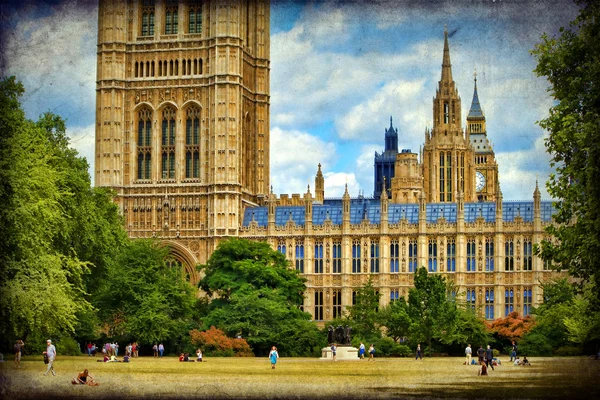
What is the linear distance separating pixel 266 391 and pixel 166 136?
5987 centimetres

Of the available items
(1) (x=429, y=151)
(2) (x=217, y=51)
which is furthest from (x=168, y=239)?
(1) (x=429, y=151)

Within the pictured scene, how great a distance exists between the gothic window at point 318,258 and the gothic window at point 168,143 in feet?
38.1

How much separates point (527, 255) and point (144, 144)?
1099 inches

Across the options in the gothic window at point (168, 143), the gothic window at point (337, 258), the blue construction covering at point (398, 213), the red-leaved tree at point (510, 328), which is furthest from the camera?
the gothic window at point (168, 143)

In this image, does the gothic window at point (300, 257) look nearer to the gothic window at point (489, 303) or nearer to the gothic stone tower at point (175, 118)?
the gothic stone tower at point (175, 118)

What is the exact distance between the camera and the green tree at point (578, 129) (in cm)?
3962

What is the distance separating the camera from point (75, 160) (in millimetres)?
66250

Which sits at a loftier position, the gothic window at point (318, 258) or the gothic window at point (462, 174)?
the gothic window at point (462, 174)

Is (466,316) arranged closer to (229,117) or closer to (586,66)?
(229,117)

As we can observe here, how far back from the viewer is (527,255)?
87.1 meters

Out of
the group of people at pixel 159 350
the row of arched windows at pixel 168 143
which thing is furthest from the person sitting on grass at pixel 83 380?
the row of arched windows at pixel 168 143

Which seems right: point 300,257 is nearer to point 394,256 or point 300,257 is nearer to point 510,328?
point 394,256

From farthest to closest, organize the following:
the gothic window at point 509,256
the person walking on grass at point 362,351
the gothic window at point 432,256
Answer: the gothic window at point 432,256
the gothic window at point 509,256
the person walking on grass at point 362,351

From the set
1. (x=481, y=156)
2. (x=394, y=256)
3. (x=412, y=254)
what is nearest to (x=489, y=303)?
(x=412, y=254)
